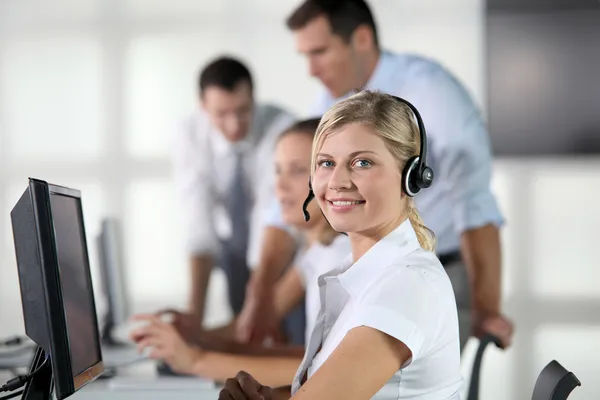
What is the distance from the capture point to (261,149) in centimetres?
371

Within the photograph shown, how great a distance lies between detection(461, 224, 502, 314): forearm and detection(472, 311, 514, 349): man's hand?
3 centimetres

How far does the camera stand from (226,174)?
3732mm

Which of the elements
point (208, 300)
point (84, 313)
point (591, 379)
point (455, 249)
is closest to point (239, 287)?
point (208, 300)

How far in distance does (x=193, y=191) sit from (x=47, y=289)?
2514 mm

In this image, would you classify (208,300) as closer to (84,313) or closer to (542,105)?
(542,105)

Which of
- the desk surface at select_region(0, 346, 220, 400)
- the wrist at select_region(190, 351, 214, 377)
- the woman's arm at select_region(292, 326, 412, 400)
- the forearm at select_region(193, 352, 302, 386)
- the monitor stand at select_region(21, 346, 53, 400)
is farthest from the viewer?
the wrist at select_region(190, 351, 214, 377)

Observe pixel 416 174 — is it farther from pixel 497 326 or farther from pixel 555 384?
pixel 497 326

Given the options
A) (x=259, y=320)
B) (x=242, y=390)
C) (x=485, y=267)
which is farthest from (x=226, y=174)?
(x=242, y=390)

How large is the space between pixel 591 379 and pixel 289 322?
1360 millimetres

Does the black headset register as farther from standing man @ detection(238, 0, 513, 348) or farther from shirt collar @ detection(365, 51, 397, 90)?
shirt collar @ detection(365, 51, 397, 90)

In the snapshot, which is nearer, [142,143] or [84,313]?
[84,313]

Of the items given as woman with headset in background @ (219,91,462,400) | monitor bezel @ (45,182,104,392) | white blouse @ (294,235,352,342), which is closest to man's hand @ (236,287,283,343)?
white blouse @ (294,235,352,342)

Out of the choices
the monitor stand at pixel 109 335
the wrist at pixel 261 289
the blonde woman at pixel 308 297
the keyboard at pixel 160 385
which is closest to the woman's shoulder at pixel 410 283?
the blonde woman at pixel 308 297

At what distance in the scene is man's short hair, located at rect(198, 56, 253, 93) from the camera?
374 centimetres
